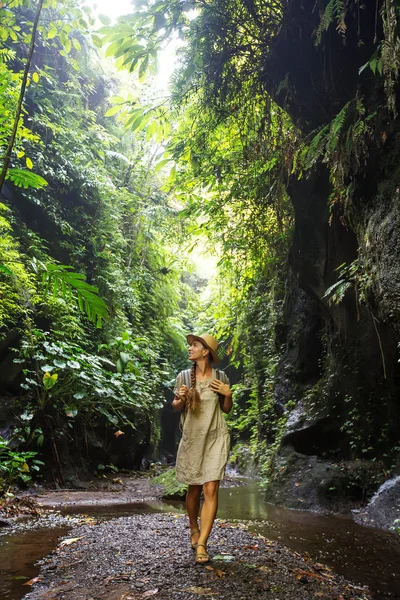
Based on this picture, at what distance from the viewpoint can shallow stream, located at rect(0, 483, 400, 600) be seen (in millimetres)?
3568

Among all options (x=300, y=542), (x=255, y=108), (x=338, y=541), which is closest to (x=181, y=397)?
(x=300, y=542)

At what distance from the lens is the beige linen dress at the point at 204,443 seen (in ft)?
12.5

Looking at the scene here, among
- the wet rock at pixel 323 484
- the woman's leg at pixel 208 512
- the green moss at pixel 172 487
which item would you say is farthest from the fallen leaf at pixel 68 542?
the wet rock at pixel 323 484

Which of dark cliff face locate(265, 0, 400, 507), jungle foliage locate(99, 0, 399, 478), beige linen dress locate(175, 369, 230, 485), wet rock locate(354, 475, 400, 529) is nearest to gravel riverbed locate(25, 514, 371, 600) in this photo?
beige linen dress locate(175, 369, 230, 485)

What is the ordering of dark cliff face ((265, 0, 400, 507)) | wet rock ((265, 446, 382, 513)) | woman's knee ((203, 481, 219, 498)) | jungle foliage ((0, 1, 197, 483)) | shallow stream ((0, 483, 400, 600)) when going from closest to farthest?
shallow stream ((0, 483, 400, 600)) < woman's knee ((203, 481, 219, 498)) < dark cliff face ((265, 0, 400, 507)) < wet rock ((265, 446, 382, 513)) < jungle foliage ((0, 1, 197, 483))

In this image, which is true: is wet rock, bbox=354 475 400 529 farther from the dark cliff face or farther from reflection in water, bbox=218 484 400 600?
the dark cliff face

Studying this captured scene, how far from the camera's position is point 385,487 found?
6.84 m

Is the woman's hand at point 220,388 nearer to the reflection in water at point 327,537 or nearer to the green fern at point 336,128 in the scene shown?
the reflection in water at point 327,537

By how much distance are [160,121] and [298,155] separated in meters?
2.50

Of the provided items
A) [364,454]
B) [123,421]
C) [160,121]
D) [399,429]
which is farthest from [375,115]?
[123,421]

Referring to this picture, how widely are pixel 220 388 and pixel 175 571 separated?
140 centimetres

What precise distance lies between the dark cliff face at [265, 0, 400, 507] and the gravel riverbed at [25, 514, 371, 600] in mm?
2913

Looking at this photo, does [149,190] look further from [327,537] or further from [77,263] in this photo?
[327,537]

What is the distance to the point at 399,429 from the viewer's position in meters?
7.67
